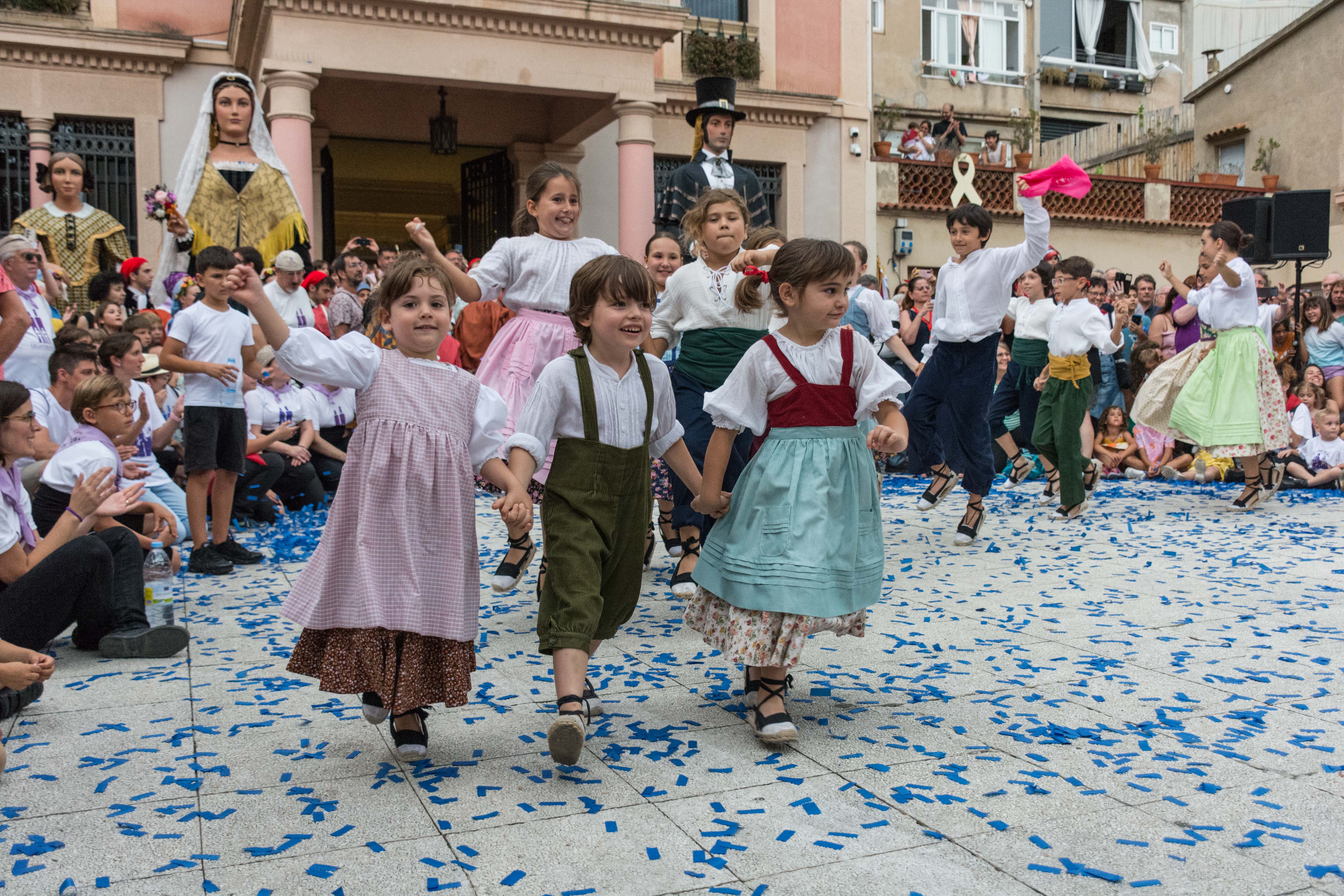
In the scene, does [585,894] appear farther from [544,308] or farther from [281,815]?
[544,308]

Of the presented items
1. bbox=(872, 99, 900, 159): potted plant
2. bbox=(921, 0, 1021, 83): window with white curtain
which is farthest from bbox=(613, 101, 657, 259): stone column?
bbox=(921, 0, 1021, 83): window with white curtain

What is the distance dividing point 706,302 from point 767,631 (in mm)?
2142

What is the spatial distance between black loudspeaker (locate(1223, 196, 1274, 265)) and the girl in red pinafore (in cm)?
1046

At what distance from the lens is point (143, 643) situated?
15.4ft

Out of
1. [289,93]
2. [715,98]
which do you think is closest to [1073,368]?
[715,98]

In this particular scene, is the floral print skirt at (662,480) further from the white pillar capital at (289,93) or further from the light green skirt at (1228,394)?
the white pillar capital at (289,93)

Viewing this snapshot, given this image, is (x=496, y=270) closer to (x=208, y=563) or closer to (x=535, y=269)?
(x=535, y=269)

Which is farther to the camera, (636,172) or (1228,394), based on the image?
(636,172)

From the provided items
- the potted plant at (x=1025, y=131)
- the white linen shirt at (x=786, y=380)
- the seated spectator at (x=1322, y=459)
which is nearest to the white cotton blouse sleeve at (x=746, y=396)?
the white linen shirt at (x=786, y=380)

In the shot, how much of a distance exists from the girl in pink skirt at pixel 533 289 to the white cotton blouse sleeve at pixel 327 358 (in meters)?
1.62

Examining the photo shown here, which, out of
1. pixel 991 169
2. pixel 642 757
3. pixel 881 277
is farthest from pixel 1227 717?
pixel 991 169

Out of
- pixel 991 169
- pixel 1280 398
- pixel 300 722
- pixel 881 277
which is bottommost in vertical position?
pixel 300 722

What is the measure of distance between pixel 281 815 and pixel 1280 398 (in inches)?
319

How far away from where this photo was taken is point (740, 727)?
12.3ft
